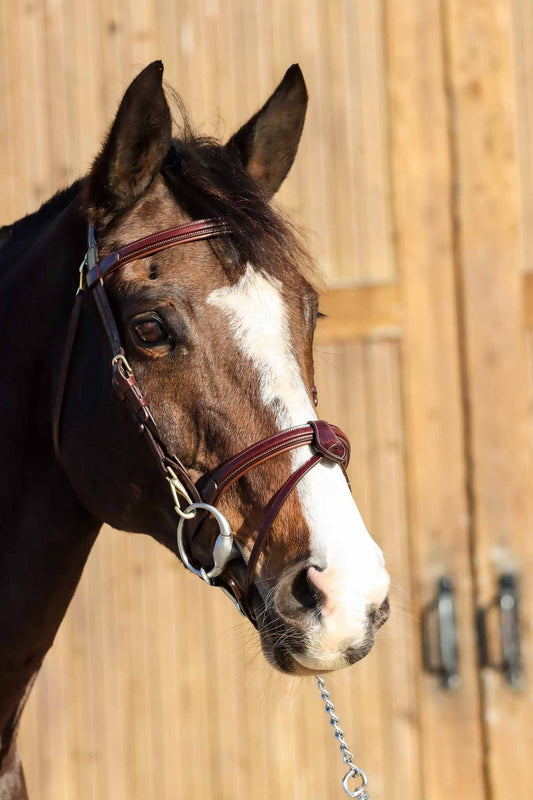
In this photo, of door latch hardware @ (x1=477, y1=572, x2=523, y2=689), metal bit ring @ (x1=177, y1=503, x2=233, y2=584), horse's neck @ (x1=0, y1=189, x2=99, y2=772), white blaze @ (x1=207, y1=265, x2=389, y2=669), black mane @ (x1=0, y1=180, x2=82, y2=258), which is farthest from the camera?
door latch hardware @ (x1=477, y1=572, x2=523, y2=689)

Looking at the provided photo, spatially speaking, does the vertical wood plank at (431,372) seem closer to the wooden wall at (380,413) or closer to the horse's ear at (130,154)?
the wooden wall at (380,413)

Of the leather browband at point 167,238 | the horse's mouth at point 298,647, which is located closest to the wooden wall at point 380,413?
the leather browband at point 167,238

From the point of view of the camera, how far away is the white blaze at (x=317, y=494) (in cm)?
120

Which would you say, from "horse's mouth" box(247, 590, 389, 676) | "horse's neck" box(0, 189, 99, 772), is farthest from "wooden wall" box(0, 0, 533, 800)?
"horse's mouth" box(247, 590, 389, 676)

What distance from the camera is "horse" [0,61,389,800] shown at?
50.1 inches

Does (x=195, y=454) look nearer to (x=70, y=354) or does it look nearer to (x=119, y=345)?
(x=119, y=345)

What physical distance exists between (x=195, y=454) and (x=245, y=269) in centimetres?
32

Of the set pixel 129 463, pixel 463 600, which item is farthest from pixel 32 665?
pixel 463 600

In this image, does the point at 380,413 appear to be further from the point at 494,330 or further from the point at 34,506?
the point at 34,506

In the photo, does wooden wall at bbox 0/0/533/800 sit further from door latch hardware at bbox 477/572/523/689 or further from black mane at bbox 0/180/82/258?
black mane at bbox 0/180/82/258

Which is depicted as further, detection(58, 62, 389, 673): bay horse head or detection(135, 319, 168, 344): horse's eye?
detection(135, 319, 168, 344): horse's eye

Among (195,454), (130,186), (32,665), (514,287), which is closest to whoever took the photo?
(195,454)

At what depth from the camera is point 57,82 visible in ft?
11.3

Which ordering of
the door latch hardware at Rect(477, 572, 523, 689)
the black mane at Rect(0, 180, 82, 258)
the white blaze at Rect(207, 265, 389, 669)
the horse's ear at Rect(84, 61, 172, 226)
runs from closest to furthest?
the white blaze at Rect(207, 265, 389, 669)
the horse's ear at Rect(84, 61, 172, 226)
the black mane at Rect(0, 180, 82, 258)
the door latch hardware at Rect(477, 572, 523, 689)
